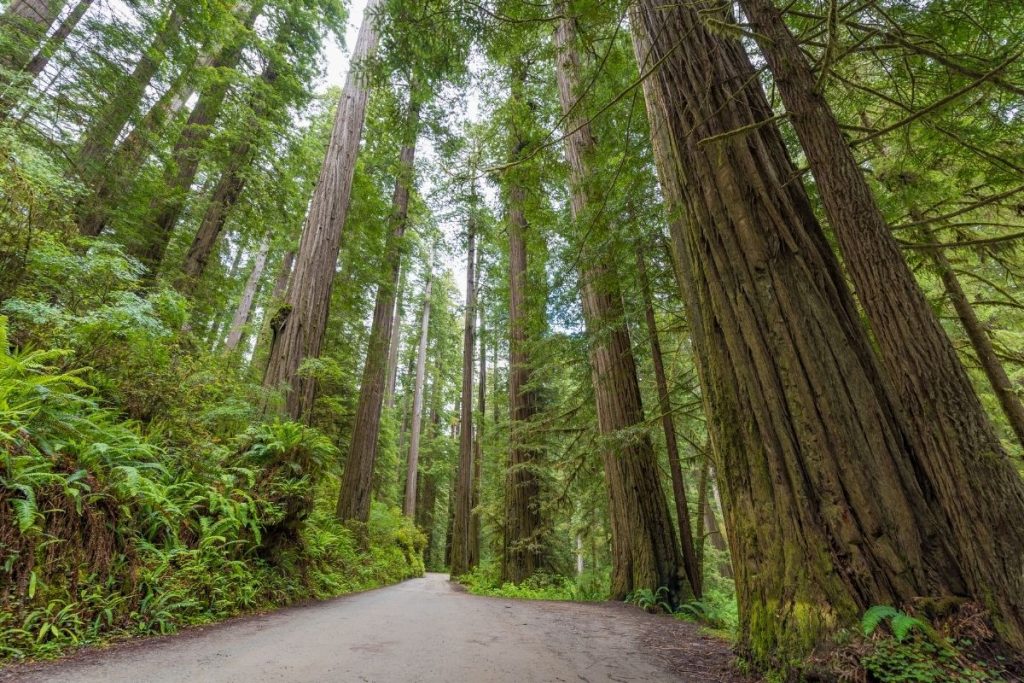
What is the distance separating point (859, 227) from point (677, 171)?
140 cm

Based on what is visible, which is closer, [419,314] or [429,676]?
[429,676]

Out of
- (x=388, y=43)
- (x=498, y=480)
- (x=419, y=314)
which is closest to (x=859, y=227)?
(x=388, y=43)

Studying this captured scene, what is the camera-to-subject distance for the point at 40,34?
21.3 feet

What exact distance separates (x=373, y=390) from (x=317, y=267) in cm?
464

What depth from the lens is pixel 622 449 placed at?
5.83 meters

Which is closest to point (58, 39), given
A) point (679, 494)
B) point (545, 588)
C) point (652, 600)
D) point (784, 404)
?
point (784, 404)

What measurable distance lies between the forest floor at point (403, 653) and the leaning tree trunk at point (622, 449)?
1.50m

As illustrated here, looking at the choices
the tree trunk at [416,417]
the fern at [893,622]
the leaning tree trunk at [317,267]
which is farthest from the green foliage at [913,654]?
the tree trunk at [416,417]

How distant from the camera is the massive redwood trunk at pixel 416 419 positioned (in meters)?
19.2

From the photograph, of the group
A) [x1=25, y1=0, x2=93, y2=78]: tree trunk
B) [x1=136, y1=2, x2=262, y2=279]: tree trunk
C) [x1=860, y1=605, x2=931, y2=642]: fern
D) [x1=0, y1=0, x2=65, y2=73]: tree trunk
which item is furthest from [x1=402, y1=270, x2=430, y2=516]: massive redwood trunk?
[x1=860, y1=605, x2=931, y2=642]: fern

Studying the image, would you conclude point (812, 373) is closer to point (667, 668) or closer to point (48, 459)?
point (667, 668)

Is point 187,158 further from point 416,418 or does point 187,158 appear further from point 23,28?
point 416,418

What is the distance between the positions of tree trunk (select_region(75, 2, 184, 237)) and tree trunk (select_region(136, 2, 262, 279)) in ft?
3.10

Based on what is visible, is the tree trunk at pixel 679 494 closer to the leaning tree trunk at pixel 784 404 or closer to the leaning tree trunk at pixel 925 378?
the leaning tree trunk at pixel 784 404
